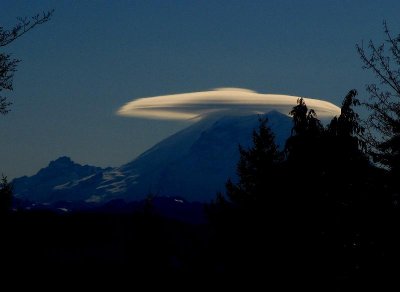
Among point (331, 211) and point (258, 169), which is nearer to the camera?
point (331, 211)

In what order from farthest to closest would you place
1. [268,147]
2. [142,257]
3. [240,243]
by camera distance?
[268,147] → [142,257] → [240,243]

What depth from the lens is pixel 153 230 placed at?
3045 centimetres

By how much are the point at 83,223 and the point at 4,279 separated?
14351 centimetres

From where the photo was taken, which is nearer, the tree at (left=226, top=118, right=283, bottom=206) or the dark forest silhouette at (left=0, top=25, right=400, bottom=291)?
the dark forest silhouette at (left=0, top=25, right=400, bottom=291)

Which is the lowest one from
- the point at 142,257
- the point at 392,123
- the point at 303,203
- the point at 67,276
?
the point at 67,276

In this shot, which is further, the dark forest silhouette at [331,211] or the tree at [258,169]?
the tree at [258,169]

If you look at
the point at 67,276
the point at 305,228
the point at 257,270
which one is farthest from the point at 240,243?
the point at 67,276

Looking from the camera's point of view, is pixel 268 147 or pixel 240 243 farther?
pixel 268 147

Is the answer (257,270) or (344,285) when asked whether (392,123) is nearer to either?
(344,285)

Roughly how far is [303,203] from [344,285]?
9.54 feet

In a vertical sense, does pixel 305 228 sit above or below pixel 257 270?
above

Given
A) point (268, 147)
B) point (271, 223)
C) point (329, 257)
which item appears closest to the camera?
point (329, 257)

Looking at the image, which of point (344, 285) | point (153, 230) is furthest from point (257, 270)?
point (153, 230)

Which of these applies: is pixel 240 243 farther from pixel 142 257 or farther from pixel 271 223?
pixel 142 257
